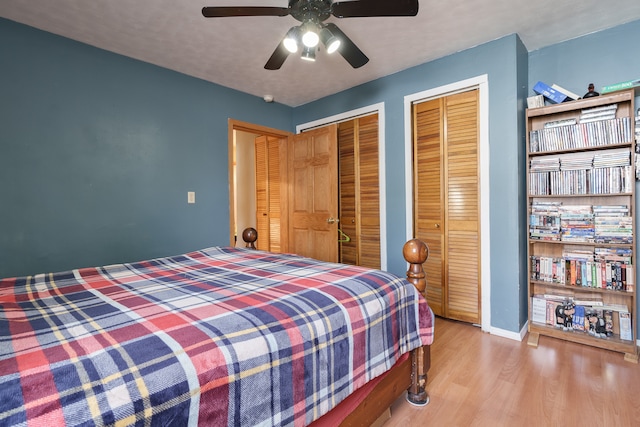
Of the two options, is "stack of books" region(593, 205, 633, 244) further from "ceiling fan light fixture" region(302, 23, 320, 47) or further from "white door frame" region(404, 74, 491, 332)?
"ceiling fan light fixture" region(302, 23, 320, 47)

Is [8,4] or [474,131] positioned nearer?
[8,4]

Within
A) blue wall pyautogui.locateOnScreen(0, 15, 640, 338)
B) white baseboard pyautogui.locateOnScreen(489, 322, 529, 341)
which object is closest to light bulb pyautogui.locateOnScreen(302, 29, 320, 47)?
blue wall pyautogui.locateOnScreen(0, 15, 640, 338)

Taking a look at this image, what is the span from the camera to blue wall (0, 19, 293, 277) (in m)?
2.21

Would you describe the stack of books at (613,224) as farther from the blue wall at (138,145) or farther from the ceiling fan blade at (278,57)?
the ceiling fan blade at (278,57)

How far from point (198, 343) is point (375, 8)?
1.73 m

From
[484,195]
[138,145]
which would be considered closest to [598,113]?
[484,195]

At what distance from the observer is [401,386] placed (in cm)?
151

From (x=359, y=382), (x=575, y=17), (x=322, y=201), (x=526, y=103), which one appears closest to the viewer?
(x=359, y=382)

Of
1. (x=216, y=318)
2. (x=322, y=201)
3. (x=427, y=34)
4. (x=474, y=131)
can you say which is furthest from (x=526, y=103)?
(x=216, y=318)

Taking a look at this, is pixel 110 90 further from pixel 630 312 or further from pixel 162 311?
pixel 630 312

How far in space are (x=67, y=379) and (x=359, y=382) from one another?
899mm

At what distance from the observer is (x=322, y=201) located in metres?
3.60

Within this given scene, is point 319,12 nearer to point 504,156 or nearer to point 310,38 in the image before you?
point 310,38

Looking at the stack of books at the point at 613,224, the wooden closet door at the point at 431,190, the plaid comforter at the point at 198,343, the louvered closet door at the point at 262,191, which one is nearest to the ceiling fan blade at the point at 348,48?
the wooden closet door at the point at 431,190
